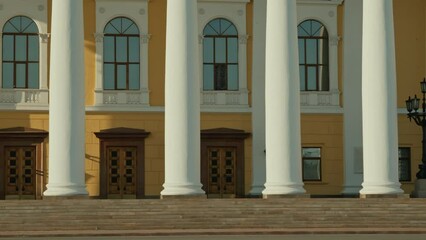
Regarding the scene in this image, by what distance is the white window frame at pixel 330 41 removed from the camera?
4541 cm

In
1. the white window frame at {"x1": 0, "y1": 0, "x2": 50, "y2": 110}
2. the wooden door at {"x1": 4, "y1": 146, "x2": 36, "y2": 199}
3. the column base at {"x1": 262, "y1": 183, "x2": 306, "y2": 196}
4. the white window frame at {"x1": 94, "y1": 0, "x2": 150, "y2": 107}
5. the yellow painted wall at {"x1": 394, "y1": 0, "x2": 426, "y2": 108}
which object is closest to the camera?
the column base at {"x1": 262, "y1": 183, "x2": 306, "y2": 196}

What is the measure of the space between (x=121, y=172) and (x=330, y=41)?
10.9 meters

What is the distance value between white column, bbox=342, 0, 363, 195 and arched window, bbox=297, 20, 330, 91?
35.6 inches

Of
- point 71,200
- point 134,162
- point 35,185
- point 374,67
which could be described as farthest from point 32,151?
point 374,67

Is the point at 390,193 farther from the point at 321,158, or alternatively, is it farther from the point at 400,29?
the point at 400,29

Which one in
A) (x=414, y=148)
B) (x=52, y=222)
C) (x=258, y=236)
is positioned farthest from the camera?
(x=414, y=148)

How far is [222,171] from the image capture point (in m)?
44.8

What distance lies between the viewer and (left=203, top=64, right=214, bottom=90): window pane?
45.1m

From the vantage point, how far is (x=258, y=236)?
3128 centimetres

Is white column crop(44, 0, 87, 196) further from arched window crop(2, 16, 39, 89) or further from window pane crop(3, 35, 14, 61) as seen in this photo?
window pane crop(3, 35, 14, 61)

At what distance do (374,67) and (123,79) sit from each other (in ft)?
40.2

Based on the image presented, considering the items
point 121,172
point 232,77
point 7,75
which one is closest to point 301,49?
point 232,77

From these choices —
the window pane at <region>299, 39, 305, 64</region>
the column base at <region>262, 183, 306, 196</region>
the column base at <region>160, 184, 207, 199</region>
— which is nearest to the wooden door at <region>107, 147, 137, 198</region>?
the column base at <region>160, 184, 207, 199</region>

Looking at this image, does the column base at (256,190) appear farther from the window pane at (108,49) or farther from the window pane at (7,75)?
the window pane at (7,75)
